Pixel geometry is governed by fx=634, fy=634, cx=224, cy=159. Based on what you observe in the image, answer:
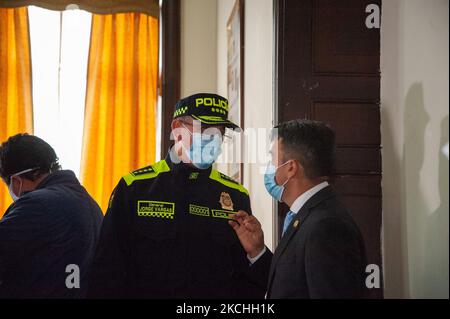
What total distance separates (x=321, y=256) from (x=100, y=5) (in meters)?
3.40

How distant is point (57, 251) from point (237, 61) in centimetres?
166

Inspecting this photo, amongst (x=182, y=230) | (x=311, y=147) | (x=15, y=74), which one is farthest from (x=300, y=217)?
(x=15, y=74)

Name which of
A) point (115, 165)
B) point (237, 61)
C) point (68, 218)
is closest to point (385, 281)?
point (68, 218)

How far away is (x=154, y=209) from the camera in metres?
2.05

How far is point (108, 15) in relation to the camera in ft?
14.5

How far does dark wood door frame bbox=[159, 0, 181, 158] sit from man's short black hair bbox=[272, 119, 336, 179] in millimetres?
2583

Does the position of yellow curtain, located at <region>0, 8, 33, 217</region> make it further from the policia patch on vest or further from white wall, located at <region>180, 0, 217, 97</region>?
the policia patch on vest

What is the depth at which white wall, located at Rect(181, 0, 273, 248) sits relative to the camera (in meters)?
2.75

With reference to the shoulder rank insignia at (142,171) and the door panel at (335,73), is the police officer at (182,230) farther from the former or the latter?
the door panel at (335,73)

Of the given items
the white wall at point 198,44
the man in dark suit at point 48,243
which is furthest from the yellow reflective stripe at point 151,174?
the white wall at point 198,44

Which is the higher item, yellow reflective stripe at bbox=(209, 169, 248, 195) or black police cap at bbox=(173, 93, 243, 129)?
black police cap at bbox=(173, 93, 243, 129)

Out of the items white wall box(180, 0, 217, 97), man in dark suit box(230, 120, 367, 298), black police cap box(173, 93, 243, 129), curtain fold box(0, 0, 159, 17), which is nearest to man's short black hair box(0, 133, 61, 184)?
black police cap box(173, 93, 243, 129)

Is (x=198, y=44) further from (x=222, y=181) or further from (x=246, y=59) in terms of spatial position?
(x=222, y=181)
